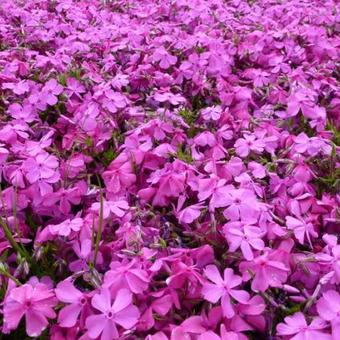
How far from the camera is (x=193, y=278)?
1.39m

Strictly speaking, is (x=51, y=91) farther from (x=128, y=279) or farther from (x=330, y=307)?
(x=330, y=307)

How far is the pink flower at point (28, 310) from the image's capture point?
1267 millimetres

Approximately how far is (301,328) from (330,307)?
10 cm

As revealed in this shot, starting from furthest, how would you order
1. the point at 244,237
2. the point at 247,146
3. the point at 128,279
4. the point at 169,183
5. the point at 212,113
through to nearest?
the point at 212,113 < the point at 247,146 < the point at 169,183 < the point at 244,237 < the point at 128,279

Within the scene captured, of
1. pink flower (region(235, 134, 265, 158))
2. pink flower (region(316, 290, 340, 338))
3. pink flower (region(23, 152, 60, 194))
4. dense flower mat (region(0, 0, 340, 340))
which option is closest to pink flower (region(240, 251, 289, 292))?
dense flower mat (region(0, 0, 340, 340))

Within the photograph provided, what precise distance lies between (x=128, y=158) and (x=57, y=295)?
26.9 inches

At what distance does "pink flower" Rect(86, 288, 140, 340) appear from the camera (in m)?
1.25

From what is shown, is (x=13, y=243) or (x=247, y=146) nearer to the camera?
(x=13, y=243)

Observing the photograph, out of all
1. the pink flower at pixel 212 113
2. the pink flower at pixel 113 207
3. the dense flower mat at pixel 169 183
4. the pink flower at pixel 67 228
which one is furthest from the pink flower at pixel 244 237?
the pink flower at pixel 212 113

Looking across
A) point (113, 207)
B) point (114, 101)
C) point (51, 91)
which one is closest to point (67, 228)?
point (113, 207)

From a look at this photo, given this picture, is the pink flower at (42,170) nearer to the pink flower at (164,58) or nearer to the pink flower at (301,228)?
the pink flower at (301,228)

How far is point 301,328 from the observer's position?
1282 millimetres

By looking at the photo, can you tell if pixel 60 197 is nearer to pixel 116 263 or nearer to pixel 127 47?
pixel 116 263

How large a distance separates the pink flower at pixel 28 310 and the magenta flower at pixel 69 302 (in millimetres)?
27
